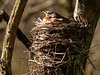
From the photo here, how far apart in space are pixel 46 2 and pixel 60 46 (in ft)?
15.4

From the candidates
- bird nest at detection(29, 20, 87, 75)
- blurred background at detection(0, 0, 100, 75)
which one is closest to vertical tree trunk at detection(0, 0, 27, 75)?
bird nest at detection(29, 20, 87, 75)

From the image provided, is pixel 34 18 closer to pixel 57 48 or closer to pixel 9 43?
pixel 9 43

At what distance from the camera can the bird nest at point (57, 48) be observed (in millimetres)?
2707

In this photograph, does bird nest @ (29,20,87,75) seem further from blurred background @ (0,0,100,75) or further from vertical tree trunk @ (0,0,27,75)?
blurred background @ (0,0,100,75)

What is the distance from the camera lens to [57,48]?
2795mm

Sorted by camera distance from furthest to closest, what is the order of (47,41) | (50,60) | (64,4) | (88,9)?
(64,4) < (88,9) < (47,41) < (50,60)

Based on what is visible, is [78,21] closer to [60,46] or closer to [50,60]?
[60,46]

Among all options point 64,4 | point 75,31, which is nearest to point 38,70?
point 75,31

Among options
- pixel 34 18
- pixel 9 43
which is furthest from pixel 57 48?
pixel 34 18

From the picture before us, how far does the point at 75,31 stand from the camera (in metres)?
2.97

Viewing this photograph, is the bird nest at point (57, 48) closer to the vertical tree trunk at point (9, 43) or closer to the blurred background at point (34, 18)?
the vertical tree trunk at point (9, 43)

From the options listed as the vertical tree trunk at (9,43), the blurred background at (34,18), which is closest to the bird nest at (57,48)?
the vertical tree trunk at (9,43)

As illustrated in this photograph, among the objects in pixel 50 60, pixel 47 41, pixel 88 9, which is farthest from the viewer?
pixel 88 9

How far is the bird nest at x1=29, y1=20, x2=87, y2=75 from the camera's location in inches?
107
